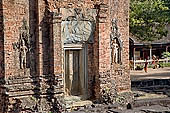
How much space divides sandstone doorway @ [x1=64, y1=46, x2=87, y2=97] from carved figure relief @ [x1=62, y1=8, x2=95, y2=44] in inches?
17.6

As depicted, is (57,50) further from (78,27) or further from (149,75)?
(149,75)

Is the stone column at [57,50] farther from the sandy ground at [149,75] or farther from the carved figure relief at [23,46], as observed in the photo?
the sandy ground at [149,75]

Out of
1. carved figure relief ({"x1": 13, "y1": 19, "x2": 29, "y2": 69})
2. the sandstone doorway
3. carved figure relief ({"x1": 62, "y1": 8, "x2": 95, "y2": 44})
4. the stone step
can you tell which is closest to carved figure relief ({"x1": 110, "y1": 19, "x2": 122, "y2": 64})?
carved figure relief ({"x1": 62, "y1": 8, "x2": 95, "y2": 44})

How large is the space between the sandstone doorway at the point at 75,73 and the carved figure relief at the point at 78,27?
1.47ft

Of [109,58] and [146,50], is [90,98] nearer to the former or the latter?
[109,58]

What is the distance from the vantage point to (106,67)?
34.5ft

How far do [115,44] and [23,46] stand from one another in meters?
3.45

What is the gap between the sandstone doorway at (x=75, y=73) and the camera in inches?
408

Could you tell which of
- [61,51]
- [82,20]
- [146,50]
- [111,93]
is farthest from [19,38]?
[146,50]

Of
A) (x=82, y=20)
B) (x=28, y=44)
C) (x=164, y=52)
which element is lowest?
(x=164, y=52)

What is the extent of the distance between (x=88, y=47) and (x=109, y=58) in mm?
792

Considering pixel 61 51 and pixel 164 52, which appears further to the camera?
pixel 164 52

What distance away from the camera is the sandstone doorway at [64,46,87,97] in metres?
10.4

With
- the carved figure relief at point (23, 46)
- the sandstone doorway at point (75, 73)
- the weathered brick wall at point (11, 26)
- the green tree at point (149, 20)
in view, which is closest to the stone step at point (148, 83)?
the green tree at point (149, 20)
